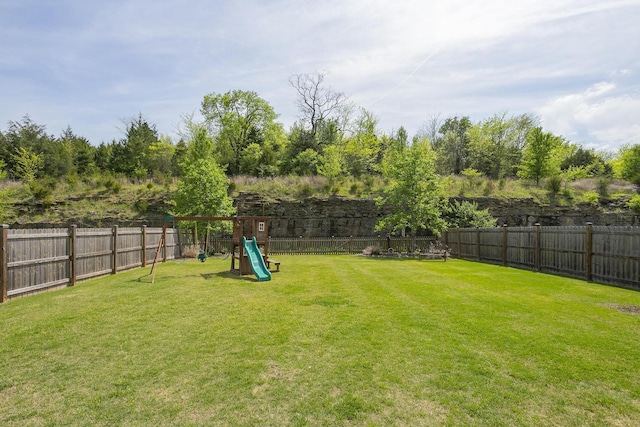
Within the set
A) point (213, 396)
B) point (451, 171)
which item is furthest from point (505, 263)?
point (451, 171)

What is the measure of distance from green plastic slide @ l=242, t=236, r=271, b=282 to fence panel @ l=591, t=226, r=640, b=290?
9993 millimetres

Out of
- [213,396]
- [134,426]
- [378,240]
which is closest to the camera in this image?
[134,426]

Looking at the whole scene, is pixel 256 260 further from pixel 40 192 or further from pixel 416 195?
pixel 40 192

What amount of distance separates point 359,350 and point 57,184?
33.8 metres

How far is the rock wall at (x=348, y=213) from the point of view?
2795 centimetres

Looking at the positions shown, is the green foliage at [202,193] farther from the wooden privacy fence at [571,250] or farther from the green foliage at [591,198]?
the green foliage at [591,198]

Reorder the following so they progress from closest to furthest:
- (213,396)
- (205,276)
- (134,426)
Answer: (134,426)
(213,396)
(205,276)

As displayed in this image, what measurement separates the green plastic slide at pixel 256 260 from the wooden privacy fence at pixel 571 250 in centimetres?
1000

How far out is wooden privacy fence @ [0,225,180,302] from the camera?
8234 mm

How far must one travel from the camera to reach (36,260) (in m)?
8.99

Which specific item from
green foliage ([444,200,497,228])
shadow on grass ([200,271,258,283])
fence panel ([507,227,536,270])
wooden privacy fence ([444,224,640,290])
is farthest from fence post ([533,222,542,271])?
shadow on grass ([200,271,258,283])

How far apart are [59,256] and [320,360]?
28.8ft

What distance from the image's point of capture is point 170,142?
4731cm

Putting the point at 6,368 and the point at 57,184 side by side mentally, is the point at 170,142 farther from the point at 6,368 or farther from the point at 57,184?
the point at 6,368
